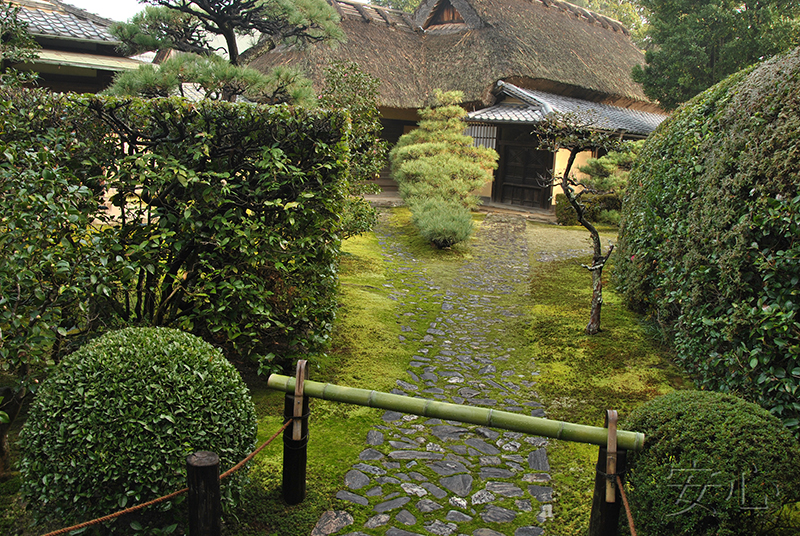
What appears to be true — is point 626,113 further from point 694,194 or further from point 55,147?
point 55,147

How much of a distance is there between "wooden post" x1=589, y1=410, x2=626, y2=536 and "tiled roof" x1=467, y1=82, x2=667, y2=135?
1219 centimetres

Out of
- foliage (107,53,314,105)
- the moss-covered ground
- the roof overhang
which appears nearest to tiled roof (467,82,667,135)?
the moss-covered ground

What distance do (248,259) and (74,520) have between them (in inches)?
86.5

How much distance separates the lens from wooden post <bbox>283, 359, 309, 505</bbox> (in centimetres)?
313

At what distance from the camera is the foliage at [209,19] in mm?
8367

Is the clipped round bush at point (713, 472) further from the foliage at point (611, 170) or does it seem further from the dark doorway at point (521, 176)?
the dark doorway at point (521, 176)

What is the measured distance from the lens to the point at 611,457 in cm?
262

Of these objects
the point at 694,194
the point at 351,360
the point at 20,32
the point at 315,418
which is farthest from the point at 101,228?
the point at 20,32

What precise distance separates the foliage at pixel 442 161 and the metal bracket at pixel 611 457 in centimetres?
972

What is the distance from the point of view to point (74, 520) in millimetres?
2688

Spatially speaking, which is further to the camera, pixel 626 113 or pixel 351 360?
pixel 626 113

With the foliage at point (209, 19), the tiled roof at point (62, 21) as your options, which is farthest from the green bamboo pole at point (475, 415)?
the tiled roof at point (62, 21)

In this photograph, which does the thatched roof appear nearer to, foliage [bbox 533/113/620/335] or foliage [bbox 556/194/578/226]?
foliage [bbox 556/194/578/226]

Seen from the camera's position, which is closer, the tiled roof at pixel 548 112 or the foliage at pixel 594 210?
the foliage at pixel 594 210
